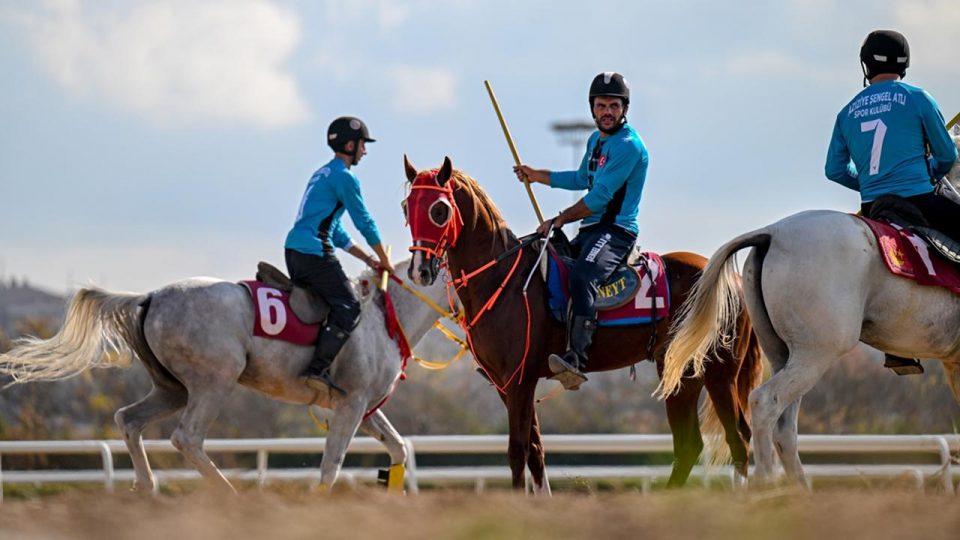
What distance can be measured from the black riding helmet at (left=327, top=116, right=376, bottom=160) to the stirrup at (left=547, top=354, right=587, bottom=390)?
2.69m

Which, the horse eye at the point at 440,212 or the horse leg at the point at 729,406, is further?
the horse leg at the point at 729,406

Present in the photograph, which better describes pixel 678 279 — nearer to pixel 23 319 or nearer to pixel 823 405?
pixel 823 405

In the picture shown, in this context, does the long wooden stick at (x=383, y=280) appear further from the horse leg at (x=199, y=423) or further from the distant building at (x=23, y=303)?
the distant building at (x=23, y=303)

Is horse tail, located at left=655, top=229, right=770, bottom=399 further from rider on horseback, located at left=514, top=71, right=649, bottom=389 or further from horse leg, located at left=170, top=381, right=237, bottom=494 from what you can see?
horse leg, located at left=170, top=381, right=237, bottom=494

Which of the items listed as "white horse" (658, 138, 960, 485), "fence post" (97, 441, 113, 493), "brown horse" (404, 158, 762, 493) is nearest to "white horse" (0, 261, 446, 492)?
"brown horse" (404, 158, 762, 493)

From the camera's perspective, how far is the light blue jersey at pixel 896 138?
9.29 meters

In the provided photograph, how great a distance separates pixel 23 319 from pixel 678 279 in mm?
20420

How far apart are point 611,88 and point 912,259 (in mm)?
2806

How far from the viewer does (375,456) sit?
26.1 metres

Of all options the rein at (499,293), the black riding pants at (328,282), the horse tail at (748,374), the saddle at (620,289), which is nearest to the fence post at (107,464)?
the black riding pants at (328,282)

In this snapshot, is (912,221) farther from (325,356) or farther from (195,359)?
(195,359)

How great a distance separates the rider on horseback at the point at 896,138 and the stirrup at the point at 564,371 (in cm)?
230

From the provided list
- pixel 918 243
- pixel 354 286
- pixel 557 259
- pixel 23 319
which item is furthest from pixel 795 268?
pixel 23 319

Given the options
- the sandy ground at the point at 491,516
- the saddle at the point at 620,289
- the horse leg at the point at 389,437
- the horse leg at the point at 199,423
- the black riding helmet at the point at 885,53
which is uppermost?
the black riding helmet at the point at 885,53
